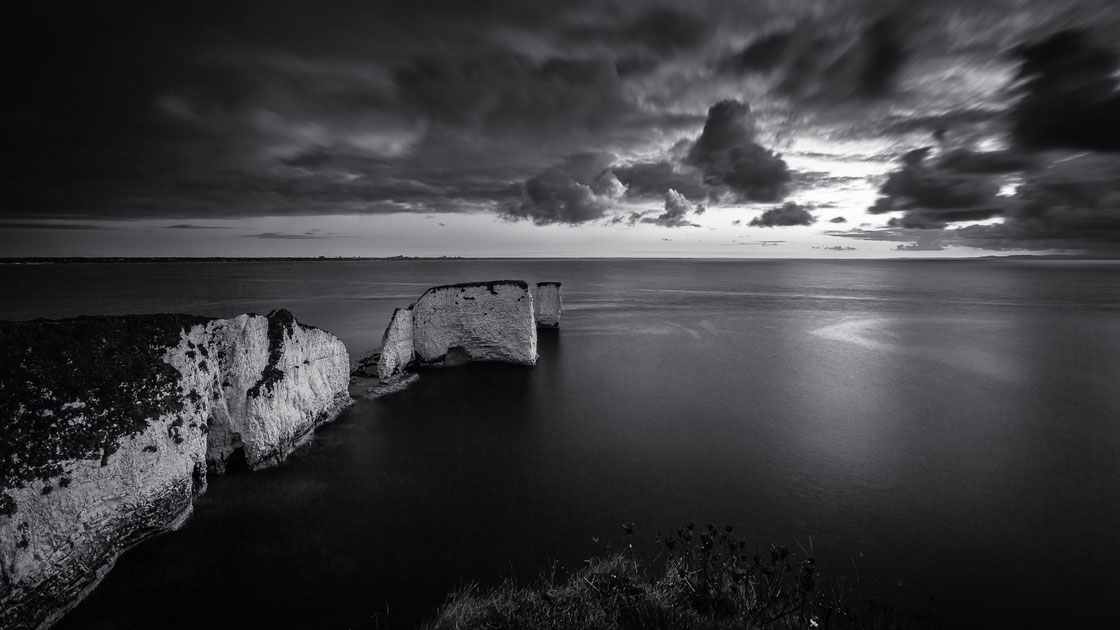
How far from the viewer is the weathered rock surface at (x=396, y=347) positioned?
47.4 ft

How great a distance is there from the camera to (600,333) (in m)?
24.9

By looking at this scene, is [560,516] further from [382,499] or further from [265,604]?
[265,604]

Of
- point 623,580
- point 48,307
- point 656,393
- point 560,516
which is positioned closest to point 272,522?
point 560,516

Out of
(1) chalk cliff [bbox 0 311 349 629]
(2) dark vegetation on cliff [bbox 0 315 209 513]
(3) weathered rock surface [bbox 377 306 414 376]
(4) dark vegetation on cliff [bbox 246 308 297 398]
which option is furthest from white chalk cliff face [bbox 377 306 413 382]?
(2) dark vegetation on cliff [bbox 0 315 209 513]

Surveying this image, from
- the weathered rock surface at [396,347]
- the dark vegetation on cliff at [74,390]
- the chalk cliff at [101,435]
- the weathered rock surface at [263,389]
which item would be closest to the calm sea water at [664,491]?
the weathered rock surface at [263,389]

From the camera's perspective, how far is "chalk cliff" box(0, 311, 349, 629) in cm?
445

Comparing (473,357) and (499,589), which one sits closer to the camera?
(499,589)

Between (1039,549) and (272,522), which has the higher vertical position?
(272,522)

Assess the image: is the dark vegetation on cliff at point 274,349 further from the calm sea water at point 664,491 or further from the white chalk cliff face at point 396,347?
the white chalk cliff face at point 396,347

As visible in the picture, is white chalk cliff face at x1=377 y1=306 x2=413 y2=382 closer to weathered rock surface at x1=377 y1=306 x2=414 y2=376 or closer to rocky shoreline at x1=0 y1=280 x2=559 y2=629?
weathered rock surface at x1=377 y1=306 x2=414 y2=376

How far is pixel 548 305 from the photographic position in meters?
25.3

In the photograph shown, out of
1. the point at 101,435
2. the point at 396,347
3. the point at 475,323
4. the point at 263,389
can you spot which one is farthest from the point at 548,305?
the point at 101,435

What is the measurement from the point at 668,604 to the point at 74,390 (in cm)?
713

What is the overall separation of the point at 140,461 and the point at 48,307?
41.4 meters
